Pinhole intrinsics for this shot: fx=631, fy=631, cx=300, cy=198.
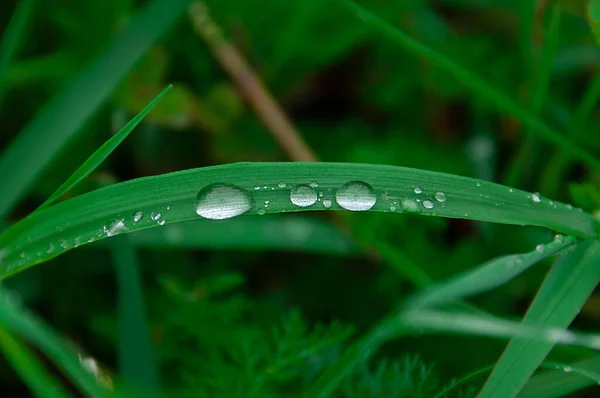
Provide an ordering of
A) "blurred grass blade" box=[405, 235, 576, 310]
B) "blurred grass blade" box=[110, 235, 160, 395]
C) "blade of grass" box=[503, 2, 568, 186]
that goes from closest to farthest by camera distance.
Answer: "blurred grass blade" box=[405, 235, 576, 310] < "blurred grass blade" box=[110, 235, 160, 395] < "blade of grass" box=[503, 2, 568, 186]

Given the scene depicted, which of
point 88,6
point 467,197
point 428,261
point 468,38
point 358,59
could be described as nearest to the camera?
point 467,197

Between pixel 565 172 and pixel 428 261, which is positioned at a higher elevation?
pixel 565 172

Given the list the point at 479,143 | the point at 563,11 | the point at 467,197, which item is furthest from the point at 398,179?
the point at 563,11

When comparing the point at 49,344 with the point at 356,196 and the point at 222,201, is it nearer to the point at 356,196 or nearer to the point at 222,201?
the point at 222,201

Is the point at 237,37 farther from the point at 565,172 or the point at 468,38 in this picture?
the point at 565,172

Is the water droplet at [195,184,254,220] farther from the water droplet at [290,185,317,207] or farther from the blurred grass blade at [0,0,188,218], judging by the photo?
the blurred grass blade at [0,0,188,218]

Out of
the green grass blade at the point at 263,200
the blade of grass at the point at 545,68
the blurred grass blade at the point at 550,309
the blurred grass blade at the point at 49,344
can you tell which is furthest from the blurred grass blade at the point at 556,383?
the blade of grass at the point at 545,68

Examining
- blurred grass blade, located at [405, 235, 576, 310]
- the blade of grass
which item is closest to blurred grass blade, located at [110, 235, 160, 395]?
blurred grass blade, located at [405, 235, 576, 310]
